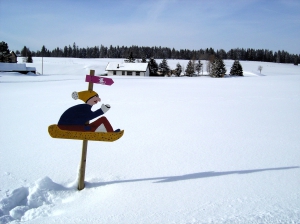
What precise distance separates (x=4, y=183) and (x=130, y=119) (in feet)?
18.6

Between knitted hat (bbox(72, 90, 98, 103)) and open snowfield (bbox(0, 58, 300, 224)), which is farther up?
knitted hat (bbox(72, 90, 98, 103))

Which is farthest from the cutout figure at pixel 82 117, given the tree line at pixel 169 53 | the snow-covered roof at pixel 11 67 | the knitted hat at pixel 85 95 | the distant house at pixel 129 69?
the tree line at pixel 169 53

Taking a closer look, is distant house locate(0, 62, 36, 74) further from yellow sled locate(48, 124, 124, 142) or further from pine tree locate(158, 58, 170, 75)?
yellow sled locate(48, 124, 124, 142)

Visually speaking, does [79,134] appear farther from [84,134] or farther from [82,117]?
[82,117]

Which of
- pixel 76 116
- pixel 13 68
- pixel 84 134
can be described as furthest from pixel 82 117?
pixel 13 68

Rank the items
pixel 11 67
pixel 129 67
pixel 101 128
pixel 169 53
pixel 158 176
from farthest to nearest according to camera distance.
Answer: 1. pixel 169 53
2. pixel 129 67
3. pixel 11 67
4. pixel 158 176
5. pixel 101 128

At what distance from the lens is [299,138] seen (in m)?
6.91

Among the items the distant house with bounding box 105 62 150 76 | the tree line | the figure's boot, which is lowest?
the figure's boot

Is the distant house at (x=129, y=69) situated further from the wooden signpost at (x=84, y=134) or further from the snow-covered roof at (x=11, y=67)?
the wooden signpost at (x=84, y=134)

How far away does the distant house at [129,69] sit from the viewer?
61294mm

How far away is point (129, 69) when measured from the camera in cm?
6253

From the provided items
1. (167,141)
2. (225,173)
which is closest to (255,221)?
(225,173)

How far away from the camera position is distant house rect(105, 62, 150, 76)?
2413 inches

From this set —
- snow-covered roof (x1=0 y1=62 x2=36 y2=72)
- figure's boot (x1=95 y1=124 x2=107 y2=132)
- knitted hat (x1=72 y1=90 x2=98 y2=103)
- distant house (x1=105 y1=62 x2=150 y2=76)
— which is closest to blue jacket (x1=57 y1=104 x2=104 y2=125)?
knitted hat (x1=72 y1=90 x2=98 y2=103)
